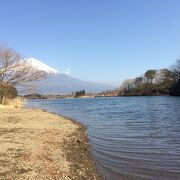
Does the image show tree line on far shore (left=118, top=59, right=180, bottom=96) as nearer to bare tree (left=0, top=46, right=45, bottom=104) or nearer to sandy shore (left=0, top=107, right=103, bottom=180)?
bare tree (left=0, top=46, right=45, bottom=104)

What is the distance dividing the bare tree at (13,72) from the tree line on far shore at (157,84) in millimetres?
69621

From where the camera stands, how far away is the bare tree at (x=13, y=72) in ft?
167

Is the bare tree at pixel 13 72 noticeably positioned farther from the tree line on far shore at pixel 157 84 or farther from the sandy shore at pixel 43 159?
the tree line on far shore at pixel 157 84

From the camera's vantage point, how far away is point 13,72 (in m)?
52.5

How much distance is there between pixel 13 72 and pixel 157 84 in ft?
320

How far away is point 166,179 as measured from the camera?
1099 cm

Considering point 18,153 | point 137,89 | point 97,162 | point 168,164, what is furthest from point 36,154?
point 137,89

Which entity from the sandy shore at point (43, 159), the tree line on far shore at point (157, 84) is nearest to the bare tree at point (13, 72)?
the sandy shore at point (43, 159)

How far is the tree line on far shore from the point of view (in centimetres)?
12355

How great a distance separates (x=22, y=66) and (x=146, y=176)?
144ft

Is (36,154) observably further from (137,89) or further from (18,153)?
(137,89)

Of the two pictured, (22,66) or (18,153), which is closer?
(18,153)

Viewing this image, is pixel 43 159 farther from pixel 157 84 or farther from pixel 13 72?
pixel 157 84

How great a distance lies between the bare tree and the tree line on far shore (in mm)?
69621
